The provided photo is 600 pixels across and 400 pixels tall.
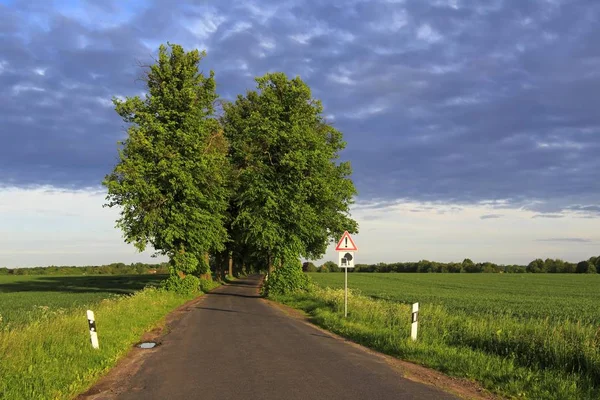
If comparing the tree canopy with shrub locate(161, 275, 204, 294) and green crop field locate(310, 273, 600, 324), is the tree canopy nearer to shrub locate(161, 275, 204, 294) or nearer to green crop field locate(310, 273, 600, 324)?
shrub locate(161, 275, 204, 294)

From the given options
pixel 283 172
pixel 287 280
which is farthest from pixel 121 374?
pixel 283 172

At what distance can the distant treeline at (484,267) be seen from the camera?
115m

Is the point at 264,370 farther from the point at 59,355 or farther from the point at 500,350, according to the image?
the point at 500,350

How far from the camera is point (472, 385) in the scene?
26.1 feet

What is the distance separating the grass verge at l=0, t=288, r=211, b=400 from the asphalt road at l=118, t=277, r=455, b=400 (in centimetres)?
83

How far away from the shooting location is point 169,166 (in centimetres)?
2880

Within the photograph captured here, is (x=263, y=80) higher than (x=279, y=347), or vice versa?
(x=263, y=80)

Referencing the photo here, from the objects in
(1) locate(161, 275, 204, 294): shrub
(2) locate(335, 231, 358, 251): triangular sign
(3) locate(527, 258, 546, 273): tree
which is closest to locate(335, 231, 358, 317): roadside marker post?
(2) locate(335, 231, 358, 251): triangular sign

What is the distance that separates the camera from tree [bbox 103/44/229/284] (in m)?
28.5

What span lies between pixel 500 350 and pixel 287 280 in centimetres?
1986

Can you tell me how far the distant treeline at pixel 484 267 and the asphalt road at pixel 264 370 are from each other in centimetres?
10694

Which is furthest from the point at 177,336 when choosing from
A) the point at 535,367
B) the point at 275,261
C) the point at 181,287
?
the point at 275,261

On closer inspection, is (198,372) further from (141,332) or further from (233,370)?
(141,332)

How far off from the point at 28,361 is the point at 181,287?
21179mm
